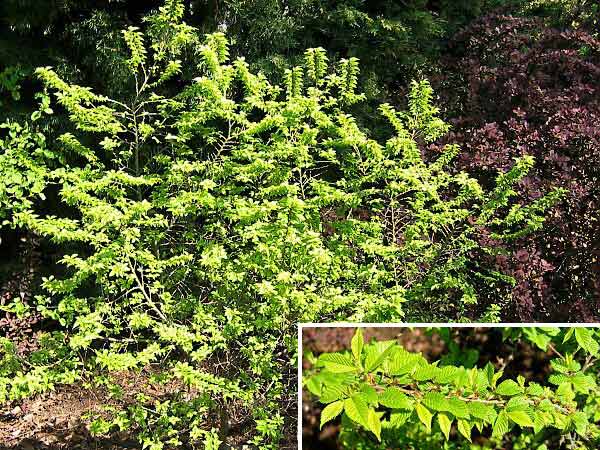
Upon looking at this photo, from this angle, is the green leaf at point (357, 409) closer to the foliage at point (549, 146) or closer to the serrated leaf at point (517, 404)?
the serrated leaf at point (517, 404)

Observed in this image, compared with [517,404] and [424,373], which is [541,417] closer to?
[517,404]

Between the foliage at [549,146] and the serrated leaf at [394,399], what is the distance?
2.70 meters

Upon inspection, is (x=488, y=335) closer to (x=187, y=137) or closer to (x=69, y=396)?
(x=187, y=137)

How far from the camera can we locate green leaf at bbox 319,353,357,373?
1696 millimetres

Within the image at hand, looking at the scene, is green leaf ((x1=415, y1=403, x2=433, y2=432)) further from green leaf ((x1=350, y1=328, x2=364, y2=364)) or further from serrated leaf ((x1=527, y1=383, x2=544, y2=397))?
serrated leaf ((x1=527, y1=383, x2=544, y2=397))

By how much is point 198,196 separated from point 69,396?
234 cm

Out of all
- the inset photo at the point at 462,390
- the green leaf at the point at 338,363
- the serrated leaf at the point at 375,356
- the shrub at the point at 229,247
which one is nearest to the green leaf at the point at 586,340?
the inset photo at the point at 462,390

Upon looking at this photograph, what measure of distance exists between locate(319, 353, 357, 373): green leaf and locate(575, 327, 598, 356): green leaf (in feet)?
2.00

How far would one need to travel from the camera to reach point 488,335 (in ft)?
7.78

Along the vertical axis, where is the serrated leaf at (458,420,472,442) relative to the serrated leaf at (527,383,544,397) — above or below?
below

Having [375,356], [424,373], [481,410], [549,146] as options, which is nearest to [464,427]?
[481,410]

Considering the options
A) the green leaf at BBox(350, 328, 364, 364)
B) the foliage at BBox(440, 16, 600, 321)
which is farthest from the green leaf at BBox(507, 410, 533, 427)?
the foliage at BBox(440, 16, 600, 321)

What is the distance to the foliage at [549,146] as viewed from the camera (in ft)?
14.4

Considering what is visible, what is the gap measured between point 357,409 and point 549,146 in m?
3.38
